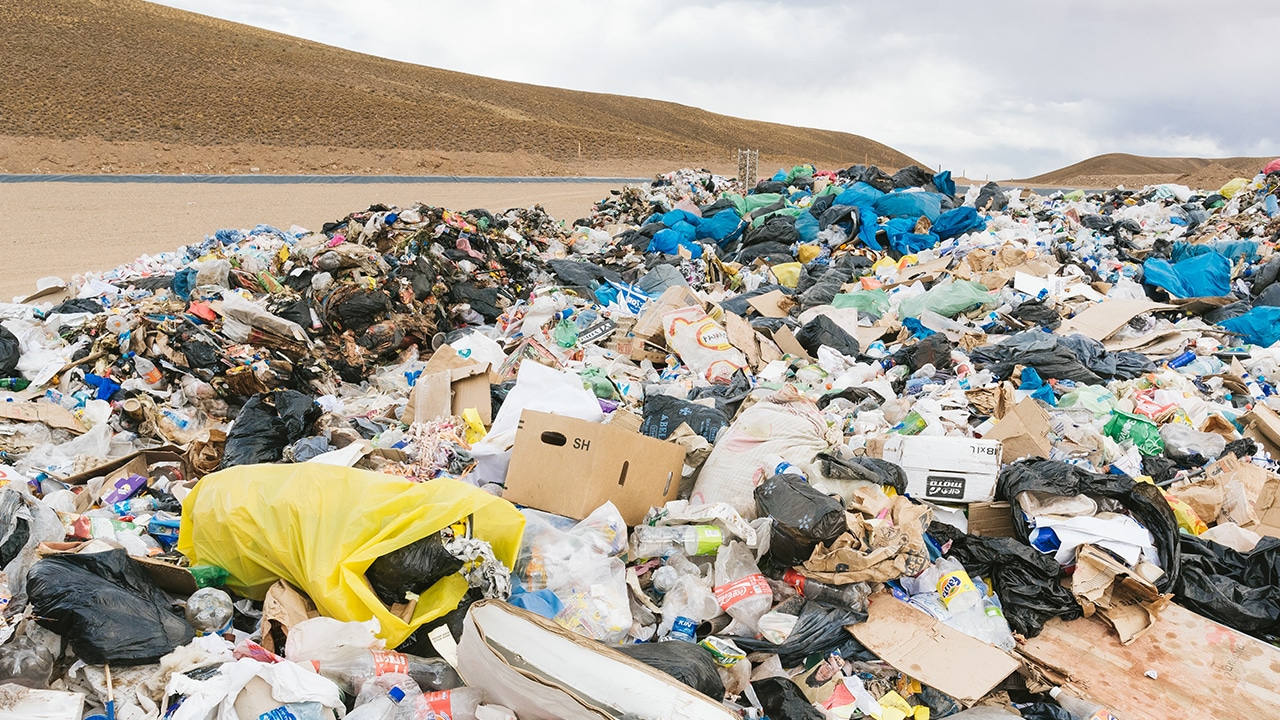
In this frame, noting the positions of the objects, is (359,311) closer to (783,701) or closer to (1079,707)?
(783,701)

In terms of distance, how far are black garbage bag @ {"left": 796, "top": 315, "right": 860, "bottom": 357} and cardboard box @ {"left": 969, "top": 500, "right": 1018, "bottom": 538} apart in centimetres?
189

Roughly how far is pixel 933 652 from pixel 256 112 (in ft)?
120

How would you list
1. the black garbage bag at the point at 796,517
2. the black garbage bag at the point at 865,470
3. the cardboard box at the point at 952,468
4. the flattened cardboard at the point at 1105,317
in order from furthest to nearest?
the flattened cardboard at the point at 1105,317, the cardboard box at the point at 952,468, the black garbage bag at the point at 865,470, the black garbage bag at the point at 796,517

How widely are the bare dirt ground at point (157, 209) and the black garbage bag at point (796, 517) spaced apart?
715 cm

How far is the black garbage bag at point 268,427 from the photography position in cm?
334

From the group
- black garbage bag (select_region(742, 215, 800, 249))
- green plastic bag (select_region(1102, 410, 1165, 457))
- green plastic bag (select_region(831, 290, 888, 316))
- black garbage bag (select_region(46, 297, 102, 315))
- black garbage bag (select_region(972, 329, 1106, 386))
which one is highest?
black garbage bag (select_region(742, 215, 800, 249))

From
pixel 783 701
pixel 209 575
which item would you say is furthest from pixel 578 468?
pixel 209 575

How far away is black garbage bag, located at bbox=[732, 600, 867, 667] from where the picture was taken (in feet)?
7.41

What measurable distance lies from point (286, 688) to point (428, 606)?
457 mm

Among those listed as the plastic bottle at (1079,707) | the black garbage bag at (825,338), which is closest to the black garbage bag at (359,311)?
the black garbage bag at (825,338)

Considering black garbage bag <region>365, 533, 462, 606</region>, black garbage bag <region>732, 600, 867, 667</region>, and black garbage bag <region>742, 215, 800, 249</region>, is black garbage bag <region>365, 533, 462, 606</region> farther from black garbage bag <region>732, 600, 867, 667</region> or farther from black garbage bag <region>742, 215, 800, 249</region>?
black garbage bag <region>742, 215, 800, 249</region>

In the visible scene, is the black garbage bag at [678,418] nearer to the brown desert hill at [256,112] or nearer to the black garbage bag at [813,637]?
the black garbage bag at [813,637]

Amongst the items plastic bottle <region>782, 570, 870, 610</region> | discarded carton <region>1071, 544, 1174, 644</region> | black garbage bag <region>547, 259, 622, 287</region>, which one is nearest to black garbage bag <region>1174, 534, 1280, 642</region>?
discarded carton <region>1071, 544, 1174, 644</region>

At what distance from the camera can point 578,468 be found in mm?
2711
